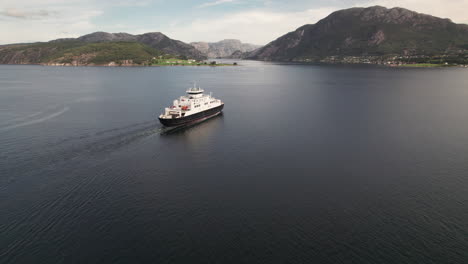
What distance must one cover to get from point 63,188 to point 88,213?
11926 mm

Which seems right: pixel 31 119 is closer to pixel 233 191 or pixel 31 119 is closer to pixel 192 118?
pixel 192 118

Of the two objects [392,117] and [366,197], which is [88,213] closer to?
[366,197]

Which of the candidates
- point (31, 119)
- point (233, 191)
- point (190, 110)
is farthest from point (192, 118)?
point (31, 119)

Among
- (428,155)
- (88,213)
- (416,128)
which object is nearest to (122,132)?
(88,213)

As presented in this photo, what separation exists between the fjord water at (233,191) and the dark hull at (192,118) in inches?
159

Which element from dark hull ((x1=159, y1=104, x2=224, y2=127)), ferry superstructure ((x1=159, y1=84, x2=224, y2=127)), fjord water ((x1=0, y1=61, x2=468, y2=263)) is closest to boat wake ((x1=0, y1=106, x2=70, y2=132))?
fjord water ((x1=0, y1=61, x2=468, y2=263))

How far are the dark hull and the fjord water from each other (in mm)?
4040

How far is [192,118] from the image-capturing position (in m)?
99.8

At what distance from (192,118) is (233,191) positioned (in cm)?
5490

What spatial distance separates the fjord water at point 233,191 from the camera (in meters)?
35.3

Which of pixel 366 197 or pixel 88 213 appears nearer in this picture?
pixel 88 213

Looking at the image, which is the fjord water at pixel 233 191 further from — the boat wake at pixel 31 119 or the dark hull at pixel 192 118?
the dark hull at pixel 192 118

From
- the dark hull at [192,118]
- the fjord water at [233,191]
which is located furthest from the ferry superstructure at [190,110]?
the fjord water at [233,191]

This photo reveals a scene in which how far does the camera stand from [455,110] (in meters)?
119
